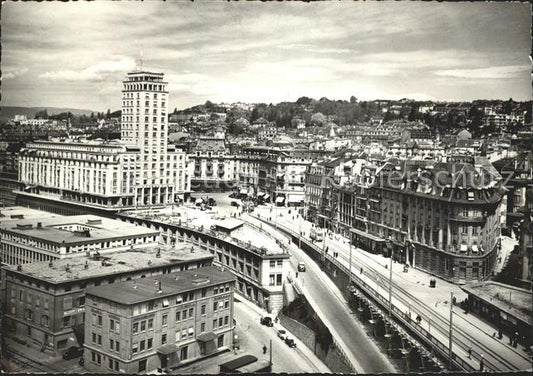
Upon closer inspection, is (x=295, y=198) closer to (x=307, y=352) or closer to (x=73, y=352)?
(x=307, y=352)

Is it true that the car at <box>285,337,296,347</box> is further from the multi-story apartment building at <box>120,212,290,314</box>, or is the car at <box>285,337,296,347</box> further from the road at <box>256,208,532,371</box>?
the multi-story apartment building at <box>120,212,290,314</box>

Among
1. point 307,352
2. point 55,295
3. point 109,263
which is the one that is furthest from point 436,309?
point 55,295

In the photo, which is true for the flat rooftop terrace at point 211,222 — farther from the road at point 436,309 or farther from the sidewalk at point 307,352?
the road at point 436,309

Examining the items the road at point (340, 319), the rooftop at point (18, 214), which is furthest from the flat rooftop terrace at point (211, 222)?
the rooftop at point (18, 214)

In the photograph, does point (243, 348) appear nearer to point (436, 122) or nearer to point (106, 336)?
point (106, 336)

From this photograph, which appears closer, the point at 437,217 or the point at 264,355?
the point at 264,355
